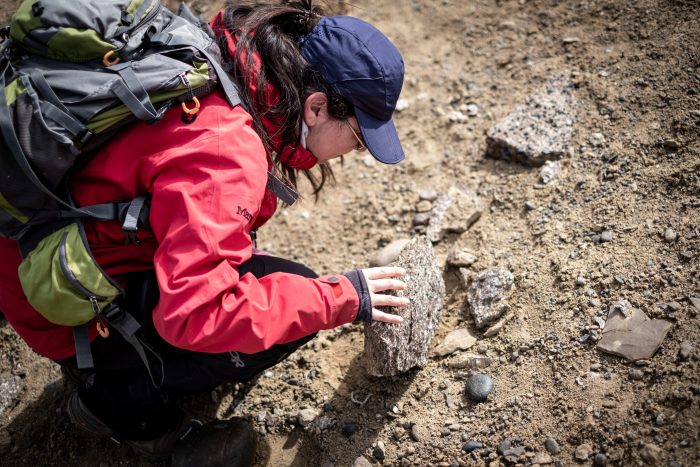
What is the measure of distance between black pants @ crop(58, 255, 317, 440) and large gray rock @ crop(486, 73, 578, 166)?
1.93 metres

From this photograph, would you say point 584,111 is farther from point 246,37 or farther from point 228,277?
point 228,277

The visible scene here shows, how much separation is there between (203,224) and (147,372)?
1214mm

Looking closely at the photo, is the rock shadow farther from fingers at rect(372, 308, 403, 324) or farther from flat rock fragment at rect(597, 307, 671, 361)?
flat rock fragment at rect(597, 307, 671, 361)

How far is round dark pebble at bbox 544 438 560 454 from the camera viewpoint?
2547 millimetres

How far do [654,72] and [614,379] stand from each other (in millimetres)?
2188

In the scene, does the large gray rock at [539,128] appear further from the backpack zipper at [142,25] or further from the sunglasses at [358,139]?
the backpack zipper at [142,25]

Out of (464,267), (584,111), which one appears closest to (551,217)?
(464,267)

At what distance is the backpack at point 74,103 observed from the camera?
6.64ft

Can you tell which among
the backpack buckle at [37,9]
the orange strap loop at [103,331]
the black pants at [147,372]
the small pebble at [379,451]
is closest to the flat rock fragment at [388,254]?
the black pants at [147,372]

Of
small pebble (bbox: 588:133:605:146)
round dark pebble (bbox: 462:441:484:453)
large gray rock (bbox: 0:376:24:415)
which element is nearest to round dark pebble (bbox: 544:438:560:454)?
round dark pebble (bbox: 462:441:484:453)

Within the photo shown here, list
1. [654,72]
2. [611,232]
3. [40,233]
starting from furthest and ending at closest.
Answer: [654,72]
[611,232]
[40,233]

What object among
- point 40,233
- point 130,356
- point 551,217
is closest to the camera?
point 40,233

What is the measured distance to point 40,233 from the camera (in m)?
2.31

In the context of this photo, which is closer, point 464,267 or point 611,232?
point 611,232
